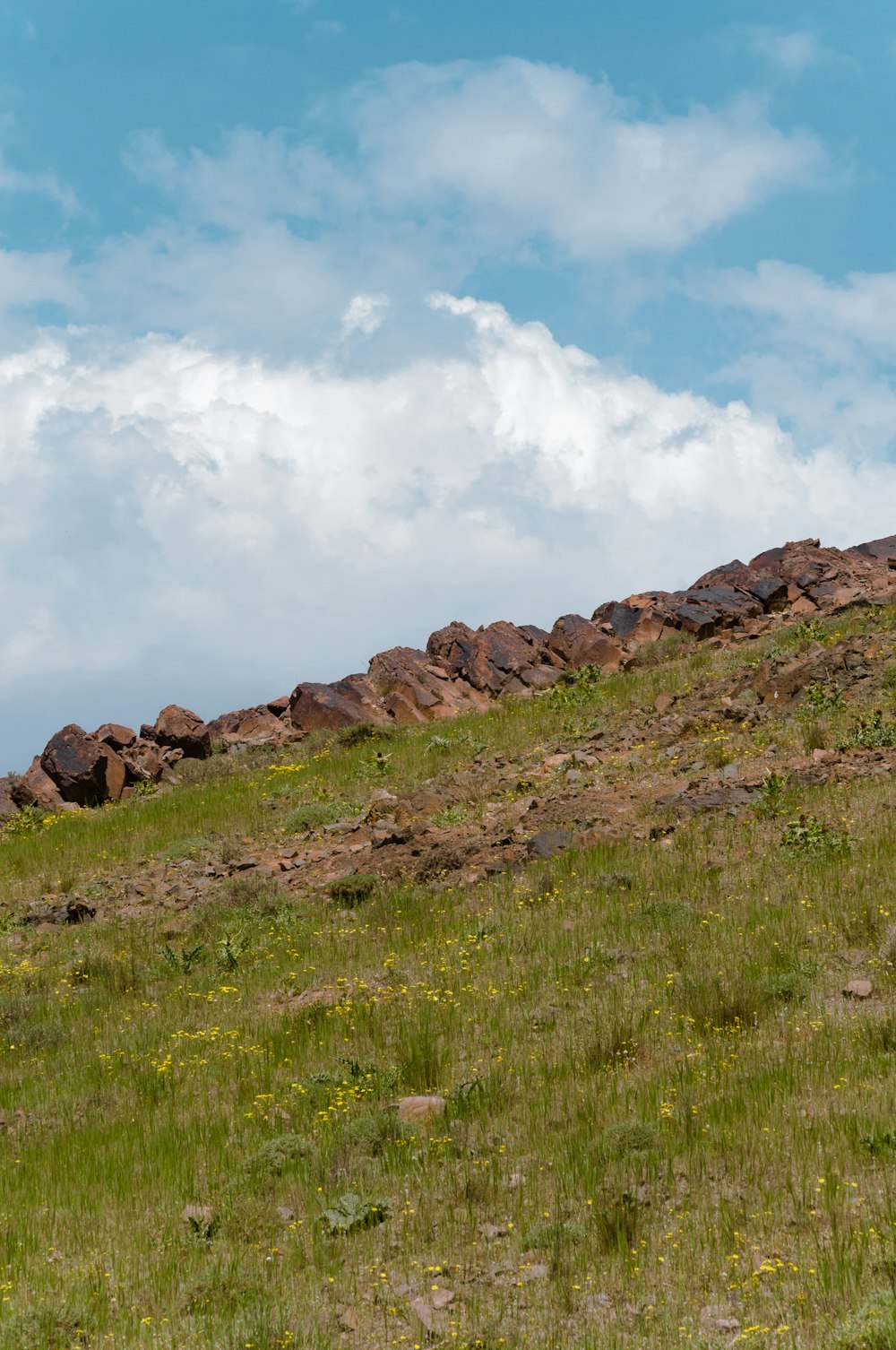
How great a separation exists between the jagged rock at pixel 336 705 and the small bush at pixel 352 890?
54.1ft

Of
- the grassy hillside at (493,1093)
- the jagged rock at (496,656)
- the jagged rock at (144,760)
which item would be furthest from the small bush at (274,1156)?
the jagged rock at (496,656)

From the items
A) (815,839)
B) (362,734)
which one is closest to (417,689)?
(362,734)

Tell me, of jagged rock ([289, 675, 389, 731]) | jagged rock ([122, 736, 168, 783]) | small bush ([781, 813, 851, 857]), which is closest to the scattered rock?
small bush ([781, 813, 851, 857])

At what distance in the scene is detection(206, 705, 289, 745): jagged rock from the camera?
33.0m

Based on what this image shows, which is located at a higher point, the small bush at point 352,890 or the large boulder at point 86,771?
the large boulder at point 86,771

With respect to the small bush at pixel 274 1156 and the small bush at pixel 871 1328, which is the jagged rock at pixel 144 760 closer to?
the small bush at pixel 274 1156

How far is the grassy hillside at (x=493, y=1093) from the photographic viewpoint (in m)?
5.57

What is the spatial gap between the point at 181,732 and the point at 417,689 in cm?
702

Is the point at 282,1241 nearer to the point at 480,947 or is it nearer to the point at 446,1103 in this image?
the point at 446,1103

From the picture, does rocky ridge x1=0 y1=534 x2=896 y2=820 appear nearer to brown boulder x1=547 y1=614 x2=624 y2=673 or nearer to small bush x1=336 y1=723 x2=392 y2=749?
brown boulder x1=547 y1=614 x2=624 y2=673

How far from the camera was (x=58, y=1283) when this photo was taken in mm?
6203

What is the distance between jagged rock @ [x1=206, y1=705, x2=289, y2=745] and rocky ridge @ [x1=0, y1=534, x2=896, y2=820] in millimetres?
56

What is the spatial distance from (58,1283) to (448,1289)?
2.18 meters

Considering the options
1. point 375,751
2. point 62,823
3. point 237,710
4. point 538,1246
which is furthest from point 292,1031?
point 237,710
